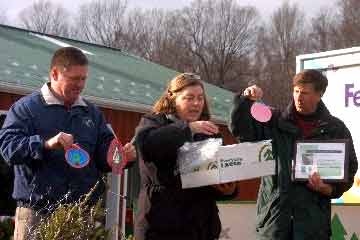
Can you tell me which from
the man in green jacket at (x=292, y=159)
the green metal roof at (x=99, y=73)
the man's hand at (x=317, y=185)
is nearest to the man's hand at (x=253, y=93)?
the man in green jacket at (x=292, y=159)

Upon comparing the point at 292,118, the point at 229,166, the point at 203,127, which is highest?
the point at 292,118

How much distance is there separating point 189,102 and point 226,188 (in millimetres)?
499

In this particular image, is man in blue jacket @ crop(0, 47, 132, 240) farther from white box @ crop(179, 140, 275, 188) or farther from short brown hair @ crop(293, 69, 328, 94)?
short brown hair @ crop(293, 69, 328, 94)

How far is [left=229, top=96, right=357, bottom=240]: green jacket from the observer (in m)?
4.01

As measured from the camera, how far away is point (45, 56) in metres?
11.0

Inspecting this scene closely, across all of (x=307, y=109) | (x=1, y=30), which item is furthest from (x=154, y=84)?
(x=307, y=109)

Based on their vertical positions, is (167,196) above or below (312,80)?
below

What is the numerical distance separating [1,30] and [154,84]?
113 inches

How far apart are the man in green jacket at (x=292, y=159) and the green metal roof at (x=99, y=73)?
4.73 meters

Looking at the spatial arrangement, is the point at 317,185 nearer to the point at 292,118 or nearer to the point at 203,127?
the point at 292,118

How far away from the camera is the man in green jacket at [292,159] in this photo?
4004 millimetres

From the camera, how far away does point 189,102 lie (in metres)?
3.60

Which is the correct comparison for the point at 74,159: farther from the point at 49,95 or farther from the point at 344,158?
the point at 344,158

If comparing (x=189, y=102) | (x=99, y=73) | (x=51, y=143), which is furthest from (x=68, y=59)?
(x=99, y=73)
